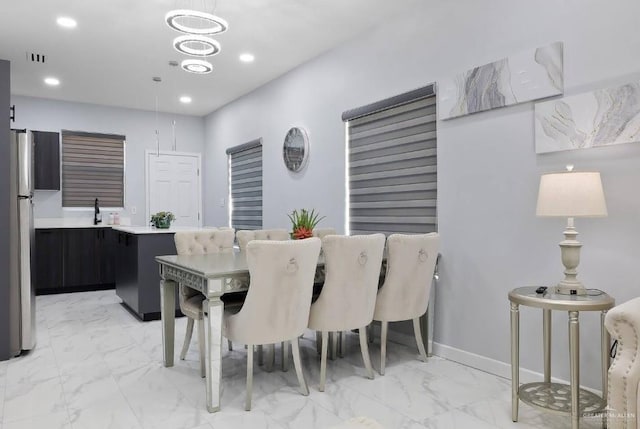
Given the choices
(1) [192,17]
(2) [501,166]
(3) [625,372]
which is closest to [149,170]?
(1) [192,17]

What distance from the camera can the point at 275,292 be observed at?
8.00ft

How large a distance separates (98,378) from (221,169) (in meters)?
4.40

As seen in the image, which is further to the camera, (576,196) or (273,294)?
(273,294)

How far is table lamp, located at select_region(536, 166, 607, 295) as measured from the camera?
7.06ft

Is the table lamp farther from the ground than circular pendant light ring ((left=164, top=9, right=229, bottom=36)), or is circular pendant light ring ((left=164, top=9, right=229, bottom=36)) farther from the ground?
circular pendant light ring ((left=164, top=9, right=229, bottom=36))

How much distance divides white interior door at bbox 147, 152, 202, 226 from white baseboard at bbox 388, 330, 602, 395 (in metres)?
4.88

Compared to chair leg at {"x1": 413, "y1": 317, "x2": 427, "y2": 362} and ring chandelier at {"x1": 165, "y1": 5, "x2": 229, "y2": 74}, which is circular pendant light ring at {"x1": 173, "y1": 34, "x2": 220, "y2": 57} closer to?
ring chandelier at {"x1": 165, "y1": 5, "x2": 229, "y2": 74}

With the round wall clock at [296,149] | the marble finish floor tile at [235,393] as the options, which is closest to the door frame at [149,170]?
the round wall clock at [296,149]

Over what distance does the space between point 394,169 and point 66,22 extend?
3106 millimetres

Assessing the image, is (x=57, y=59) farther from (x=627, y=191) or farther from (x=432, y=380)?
(x=627, y=191)

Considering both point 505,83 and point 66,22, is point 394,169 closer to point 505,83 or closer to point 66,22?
point 505,83

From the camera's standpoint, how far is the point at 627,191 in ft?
7.74

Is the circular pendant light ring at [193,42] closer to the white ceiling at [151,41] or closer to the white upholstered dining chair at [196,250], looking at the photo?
the white ceiling at [151,41]

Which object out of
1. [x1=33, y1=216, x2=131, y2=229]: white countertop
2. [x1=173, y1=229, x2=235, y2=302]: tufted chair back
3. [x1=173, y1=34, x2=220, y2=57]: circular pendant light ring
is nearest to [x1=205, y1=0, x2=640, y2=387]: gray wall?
[x1=173, y1=229, x2=235, y2=302]: tufted chair back
